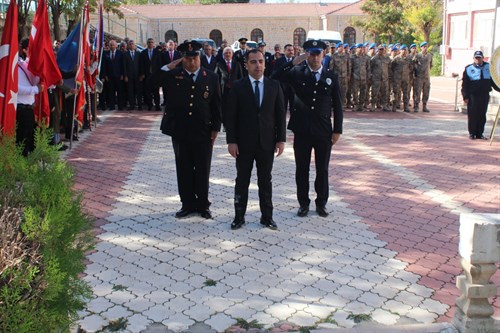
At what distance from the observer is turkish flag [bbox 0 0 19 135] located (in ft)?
21.6

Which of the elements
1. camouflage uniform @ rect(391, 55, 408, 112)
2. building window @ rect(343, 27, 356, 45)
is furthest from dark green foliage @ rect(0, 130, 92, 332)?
building window @ rect(343, 27, 356, 45)

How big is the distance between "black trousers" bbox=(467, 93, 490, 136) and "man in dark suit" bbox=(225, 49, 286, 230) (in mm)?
7044

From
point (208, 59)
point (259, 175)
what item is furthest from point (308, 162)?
point (208, 59)

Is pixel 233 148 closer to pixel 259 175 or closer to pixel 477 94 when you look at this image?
pixel 259 175

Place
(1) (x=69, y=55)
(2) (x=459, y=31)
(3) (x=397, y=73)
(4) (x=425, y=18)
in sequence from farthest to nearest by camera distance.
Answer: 1. (4) (x=425, y=18)
2. (2) (x=459, y=31)
3. (3) (x=397, y=73)
4. (1) (x=69, y=55)

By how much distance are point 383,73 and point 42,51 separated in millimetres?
10516

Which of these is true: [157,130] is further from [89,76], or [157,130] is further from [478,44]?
[478,44]

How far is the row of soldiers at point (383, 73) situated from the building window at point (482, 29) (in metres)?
17.3

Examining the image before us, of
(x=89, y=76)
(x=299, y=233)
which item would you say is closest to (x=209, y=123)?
(x=299, y=233)

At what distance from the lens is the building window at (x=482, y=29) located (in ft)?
106

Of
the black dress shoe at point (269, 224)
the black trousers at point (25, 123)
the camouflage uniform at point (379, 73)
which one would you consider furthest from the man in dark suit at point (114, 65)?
the black dress shoe at point (269, 224)

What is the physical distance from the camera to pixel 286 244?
6.04 m

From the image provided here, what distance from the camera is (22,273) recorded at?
2.70 m

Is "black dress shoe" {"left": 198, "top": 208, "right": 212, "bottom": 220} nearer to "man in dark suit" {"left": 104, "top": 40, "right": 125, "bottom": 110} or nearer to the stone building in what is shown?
"man in dark suit" {"left": 104, "top": 40, "right": 125, "bottom": 110}
